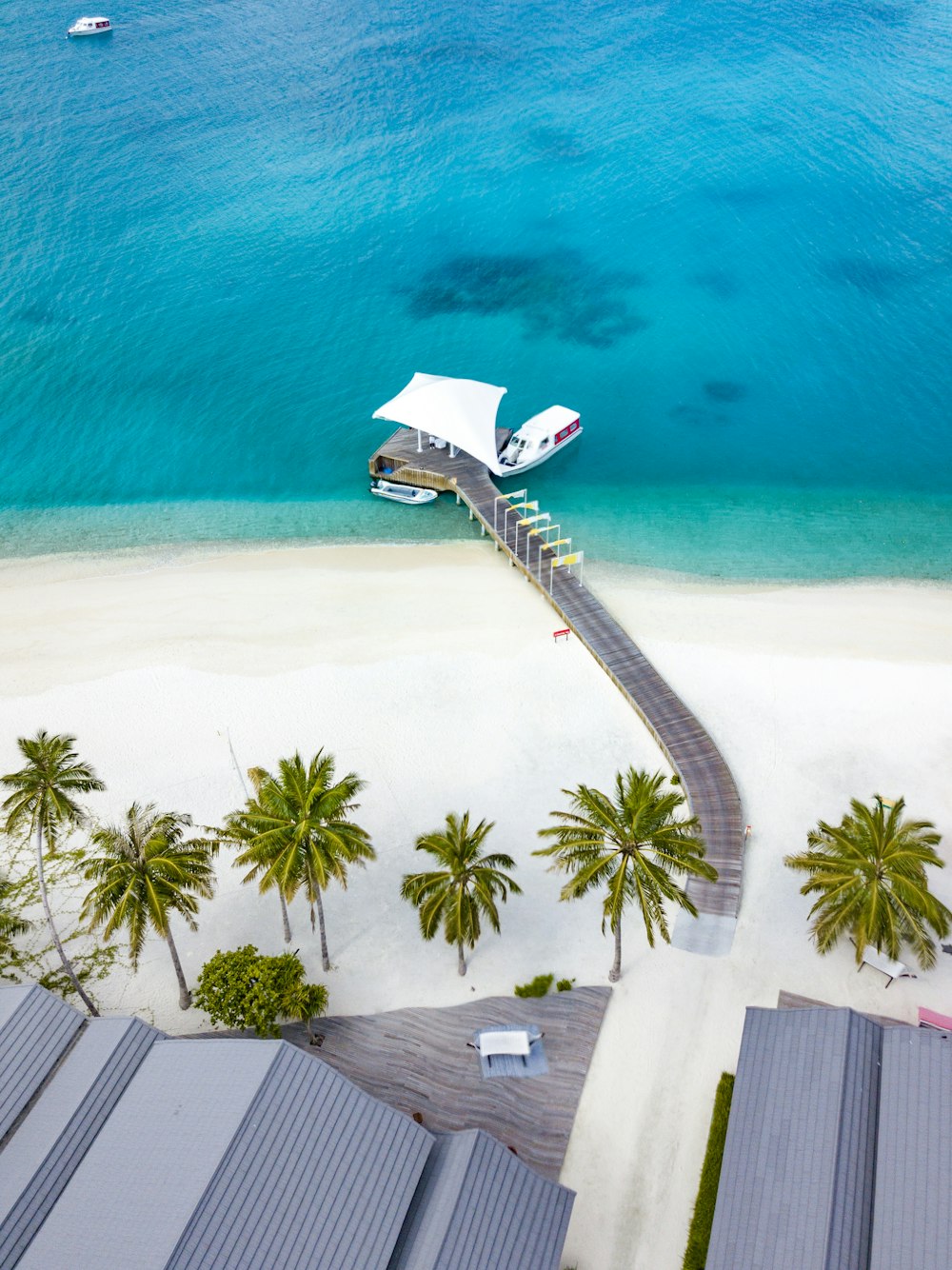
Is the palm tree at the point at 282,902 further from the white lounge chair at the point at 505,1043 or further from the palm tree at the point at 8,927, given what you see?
the palm tree at the point at 8,927

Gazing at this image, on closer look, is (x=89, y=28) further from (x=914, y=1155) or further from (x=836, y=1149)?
(x=914, y=1155)

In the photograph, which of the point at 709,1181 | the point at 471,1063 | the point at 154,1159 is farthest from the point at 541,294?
the point at 154,1159

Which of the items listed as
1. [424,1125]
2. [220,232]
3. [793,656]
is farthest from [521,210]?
[424,1125]

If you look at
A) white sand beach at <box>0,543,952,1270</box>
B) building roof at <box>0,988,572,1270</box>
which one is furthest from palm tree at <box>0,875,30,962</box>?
building roof at <box>0,988,572,1270</box>

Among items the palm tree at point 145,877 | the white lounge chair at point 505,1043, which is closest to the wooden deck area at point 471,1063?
the white lounge chair at point 505,1043

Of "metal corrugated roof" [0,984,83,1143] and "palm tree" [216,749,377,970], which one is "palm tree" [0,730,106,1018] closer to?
"metal corrugated roof" [0,984,83,1143]

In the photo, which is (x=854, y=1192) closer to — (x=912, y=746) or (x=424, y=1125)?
(x=424, y=1125)
